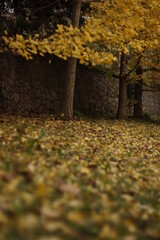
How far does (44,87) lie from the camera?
12688mm

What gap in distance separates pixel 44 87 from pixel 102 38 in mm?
6528

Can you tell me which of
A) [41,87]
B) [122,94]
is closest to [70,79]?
[41,87]

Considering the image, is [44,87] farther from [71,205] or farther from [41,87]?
Result: [71,205]

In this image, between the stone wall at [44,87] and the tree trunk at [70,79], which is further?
the stone wall at [44,87]

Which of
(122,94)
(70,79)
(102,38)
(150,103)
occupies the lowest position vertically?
(150,103)

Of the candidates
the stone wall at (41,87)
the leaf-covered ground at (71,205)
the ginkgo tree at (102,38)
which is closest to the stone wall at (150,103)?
the stone wall at (41,87)

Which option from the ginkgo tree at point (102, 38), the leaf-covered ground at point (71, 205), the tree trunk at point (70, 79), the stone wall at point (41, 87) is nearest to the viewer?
the leaf-covered ground at point (71, 205)

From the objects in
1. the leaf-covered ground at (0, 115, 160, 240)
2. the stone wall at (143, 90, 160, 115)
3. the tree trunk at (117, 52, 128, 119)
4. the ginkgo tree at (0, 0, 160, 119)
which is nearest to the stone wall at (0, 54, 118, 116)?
the ginkgo tree at (0, 0, 160, 119)

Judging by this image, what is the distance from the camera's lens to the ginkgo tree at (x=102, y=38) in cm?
565

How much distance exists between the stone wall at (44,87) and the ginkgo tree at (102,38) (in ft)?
2.22

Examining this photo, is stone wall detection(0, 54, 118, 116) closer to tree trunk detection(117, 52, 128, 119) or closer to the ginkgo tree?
the ginkgo tree

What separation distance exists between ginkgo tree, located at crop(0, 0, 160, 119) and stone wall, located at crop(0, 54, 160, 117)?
675mm

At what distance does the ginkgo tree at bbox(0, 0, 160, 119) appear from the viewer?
5652 mm

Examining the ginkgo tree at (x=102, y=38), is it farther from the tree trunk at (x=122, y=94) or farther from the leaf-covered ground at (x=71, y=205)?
the leaf-covered ground at (x=71, y=205)
